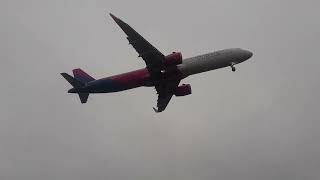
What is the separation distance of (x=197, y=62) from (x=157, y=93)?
39.3 ft

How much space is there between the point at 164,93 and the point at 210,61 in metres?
11.8

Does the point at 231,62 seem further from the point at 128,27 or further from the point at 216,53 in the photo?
the point at 128,27

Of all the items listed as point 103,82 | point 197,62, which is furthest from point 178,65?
point 103,82

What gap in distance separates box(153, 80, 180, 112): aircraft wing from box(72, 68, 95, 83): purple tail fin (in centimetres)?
1206

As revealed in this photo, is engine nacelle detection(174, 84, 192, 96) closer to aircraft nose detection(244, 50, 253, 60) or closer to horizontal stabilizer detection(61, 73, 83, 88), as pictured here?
aircraft nose detection(244, 50, 253, 60)

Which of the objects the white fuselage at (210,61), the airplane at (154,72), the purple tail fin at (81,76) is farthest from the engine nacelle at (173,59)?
the purple tail fin at (81,76)

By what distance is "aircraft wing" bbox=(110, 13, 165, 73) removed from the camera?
119m

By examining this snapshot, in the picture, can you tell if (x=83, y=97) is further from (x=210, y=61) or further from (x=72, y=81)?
(x=210, y=61)

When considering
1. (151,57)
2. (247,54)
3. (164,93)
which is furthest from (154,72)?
(247,54)

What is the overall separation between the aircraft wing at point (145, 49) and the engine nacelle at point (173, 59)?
82cm

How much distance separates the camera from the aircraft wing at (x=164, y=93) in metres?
132

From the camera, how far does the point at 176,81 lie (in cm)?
13050

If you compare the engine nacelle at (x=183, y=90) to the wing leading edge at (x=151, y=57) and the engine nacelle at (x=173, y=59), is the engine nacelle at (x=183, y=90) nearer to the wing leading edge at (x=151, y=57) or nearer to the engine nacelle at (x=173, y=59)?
the wing leading edge at (x=151, y=57)

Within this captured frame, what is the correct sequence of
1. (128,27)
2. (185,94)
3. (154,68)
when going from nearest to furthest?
1. (128,27)
2. (154,68)
3. (185,94)
